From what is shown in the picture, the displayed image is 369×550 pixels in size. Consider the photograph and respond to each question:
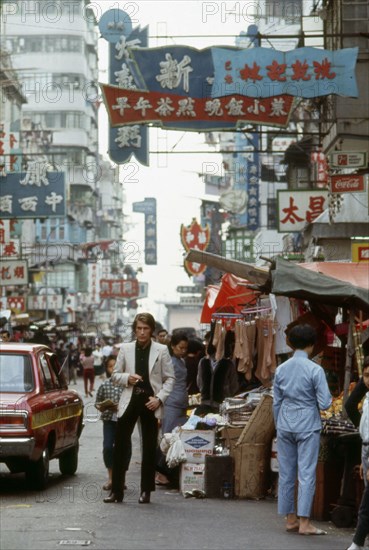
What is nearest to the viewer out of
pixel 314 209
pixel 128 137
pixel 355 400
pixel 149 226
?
pixel 355 400

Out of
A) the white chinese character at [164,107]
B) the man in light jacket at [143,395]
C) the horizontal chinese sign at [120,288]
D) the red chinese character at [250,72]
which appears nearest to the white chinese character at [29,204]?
the white chinese character at [164,107]

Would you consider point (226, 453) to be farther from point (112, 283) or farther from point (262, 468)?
point (112, 283)

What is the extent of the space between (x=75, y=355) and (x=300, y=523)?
5185 cm

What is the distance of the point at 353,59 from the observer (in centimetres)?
2267

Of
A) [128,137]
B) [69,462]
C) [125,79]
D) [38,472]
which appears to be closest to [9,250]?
[128,137]

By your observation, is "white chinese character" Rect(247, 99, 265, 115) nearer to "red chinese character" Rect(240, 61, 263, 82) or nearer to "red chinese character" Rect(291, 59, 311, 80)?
"red chinese character" Rect(240, 61, 263, 82)

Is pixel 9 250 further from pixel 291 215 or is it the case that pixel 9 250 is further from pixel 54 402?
pixel 54 402

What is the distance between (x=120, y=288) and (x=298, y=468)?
90251 mm

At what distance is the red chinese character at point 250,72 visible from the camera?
2231 centimetres

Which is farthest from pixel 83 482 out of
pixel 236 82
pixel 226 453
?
pixel 236 82

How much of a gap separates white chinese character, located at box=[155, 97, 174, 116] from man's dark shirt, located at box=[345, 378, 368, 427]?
13.0m

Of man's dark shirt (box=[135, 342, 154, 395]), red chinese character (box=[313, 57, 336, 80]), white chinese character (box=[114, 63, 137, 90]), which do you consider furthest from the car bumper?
red chinese character (box=[313, 57, 336, 80])

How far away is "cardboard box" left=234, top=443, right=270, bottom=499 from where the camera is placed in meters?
13.3

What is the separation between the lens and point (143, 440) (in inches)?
498
